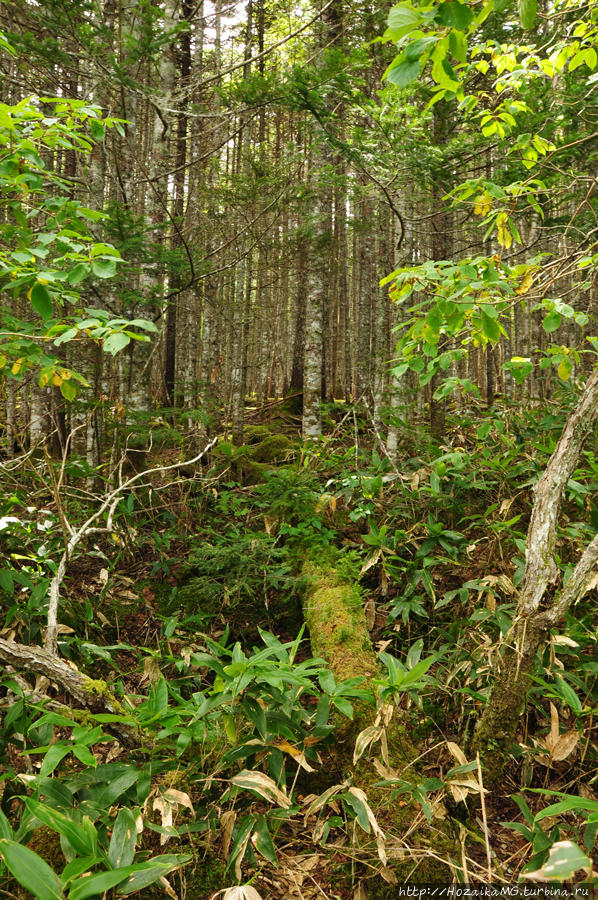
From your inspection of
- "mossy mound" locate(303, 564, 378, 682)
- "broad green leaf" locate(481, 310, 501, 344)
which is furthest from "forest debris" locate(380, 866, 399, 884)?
"broad green leaf" locate(481, 310, 501, 344)

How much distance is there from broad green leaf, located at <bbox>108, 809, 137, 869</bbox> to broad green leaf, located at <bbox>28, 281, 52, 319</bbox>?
2168 millimetres

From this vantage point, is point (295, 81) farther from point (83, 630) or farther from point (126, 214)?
point (83, 630)

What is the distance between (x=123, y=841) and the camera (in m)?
1.69

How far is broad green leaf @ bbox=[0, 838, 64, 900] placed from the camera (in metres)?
1.26

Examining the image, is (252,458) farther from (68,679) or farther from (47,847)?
(47,847)

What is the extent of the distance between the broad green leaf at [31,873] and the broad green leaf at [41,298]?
2067 mm

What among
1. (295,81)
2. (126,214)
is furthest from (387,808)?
(295,81)

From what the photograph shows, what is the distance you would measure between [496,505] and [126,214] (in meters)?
4.36

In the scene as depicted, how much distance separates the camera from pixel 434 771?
2.85m

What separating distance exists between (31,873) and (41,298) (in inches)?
86.5

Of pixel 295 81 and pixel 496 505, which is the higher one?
pixel 295 81

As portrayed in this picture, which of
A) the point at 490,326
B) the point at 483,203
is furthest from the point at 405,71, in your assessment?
the point at 483,203

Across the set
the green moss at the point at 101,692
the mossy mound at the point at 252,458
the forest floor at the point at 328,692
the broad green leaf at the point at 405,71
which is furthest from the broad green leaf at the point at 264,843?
the mossy mound at the point at 252,458

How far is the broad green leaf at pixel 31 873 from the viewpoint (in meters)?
1.26
